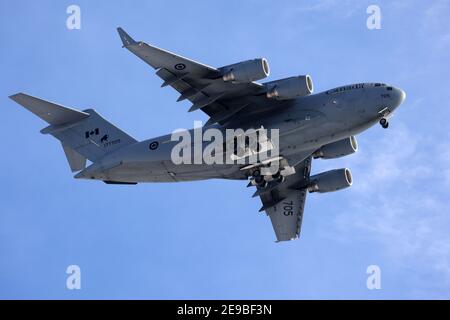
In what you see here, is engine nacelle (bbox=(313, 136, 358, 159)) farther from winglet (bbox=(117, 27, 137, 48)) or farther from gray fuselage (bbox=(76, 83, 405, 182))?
winglet (bbox=(117, 27, 137, 48))

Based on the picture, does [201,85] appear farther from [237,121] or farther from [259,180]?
[259,180]

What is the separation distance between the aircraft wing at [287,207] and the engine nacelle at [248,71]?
835 cm

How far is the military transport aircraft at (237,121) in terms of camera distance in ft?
101

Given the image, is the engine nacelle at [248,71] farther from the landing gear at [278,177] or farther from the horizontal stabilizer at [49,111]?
the horizontal stabilizer at [49,111]

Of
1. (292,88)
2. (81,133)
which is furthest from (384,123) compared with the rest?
(81,133)

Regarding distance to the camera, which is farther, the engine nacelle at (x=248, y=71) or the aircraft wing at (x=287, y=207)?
the aircraft wing at (x=287, y=207)

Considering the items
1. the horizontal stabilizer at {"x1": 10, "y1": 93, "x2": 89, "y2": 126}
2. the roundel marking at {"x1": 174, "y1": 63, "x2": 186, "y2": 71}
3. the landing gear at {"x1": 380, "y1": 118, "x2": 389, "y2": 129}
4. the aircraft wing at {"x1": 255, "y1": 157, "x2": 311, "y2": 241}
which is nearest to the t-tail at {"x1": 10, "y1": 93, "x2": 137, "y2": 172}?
the horizontal stabilizer at {"x1": 10, "y1": 93, "x2": 89, "y2": 126}

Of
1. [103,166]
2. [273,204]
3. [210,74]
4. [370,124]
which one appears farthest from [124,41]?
[273,204]

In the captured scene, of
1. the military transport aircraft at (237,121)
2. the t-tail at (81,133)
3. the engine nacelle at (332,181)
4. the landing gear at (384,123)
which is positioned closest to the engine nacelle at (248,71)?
the military transport aircraft at (237,121)

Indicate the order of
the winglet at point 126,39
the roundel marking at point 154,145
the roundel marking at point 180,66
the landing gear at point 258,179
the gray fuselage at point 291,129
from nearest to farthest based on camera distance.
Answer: the winglet at point 126,39 → the roundel marking at point 180,66 → the gray fuselage at point 291,129 → the roundel marking at point 154,145 → the landing gear at point 258,179

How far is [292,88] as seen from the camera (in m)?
30.8

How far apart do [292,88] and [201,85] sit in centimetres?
343
